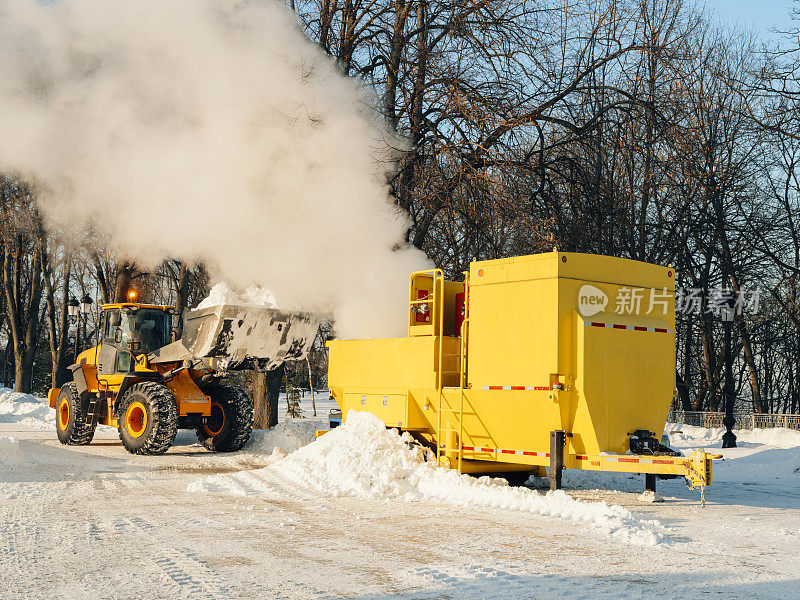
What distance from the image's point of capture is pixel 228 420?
1691 cm

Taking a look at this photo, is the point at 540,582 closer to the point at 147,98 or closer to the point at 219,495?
the point at 219,495

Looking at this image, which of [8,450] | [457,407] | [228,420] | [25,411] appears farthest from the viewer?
[25,411]

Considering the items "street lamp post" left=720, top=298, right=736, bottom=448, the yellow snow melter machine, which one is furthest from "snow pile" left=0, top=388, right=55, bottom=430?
"street lamp post" left=720, top=298, right=736, bottom=448

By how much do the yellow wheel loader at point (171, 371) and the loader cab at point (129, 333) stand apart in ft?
0.07

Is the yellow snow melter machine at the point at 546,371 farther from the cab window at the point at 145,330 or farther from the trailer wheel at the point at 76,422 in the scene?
the trailer wheel at the point at 76,422

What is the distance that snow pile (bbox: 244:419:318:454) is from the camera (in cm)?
1667

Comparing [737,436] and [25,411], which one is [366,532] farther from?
[25,411]

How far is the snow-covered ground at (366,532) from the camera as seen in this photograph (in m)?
6.14

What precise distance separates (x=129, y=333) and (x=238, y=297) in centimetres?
389

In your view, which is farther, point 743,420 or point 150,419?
point 743,420

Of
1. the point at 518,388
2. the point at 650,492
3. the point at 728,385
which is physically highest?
the point at 728,385

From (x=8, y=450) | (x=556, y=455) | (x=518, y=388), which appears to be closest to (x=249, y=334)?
(x=8, y=450)

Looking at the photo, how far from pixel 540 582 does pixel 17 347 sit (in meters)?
33.0

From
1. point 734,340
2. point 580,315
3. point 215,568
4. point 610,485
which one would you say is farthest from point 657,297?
point 734,340
